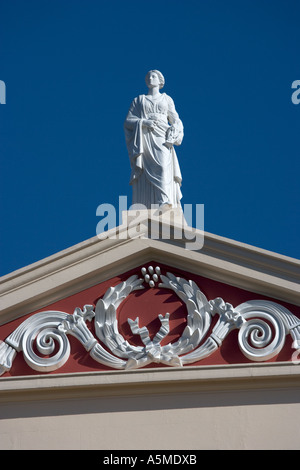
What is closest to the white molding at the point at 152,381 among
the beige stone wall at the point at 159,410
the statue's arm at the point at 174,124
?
the beige stone wall at the point at 159,410

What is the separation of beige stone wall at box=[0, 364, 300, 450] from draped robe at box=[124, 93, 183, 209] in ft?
10.2

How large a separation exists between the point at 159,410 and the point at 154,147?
14.9ft

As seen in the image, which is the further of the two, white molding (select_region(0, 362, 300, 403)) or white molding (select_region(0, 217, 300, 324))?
white molding (select_region(0, 217, 300, 324))

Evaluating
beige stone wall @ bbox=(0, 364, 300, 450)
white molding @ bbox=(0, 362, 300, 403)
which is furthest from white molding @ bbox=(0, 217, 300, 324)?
beige stone wall @ bbox=(0, 364, 300, 450)

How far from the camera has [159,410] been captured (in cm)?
1428

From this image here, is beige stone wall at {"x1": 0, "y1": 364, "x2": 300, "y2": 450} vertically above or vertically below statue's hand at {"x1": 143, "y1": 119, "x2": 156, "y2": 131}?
below

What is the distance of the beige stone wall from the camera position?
551 inches

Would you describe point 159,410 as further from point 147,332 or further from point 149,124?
point 149,124

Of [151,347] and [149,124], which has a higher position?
[149,124]

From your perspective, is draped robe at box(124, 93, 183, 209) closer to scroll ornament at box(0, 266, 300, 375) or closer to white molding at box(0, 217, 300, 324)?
white molding at box(0, 217, 300, 324)

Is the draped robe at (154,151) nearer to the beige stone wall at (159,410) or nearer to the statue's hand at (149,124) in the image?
the statue's hand at (149,124)

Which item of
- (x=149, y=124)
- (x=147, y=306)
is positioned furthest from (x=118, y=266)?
(x=149, y=124)

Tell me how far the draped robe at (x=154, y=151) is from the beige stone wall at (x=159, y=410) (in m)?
3.12

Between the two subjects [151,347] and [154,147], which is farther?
[154,147]
